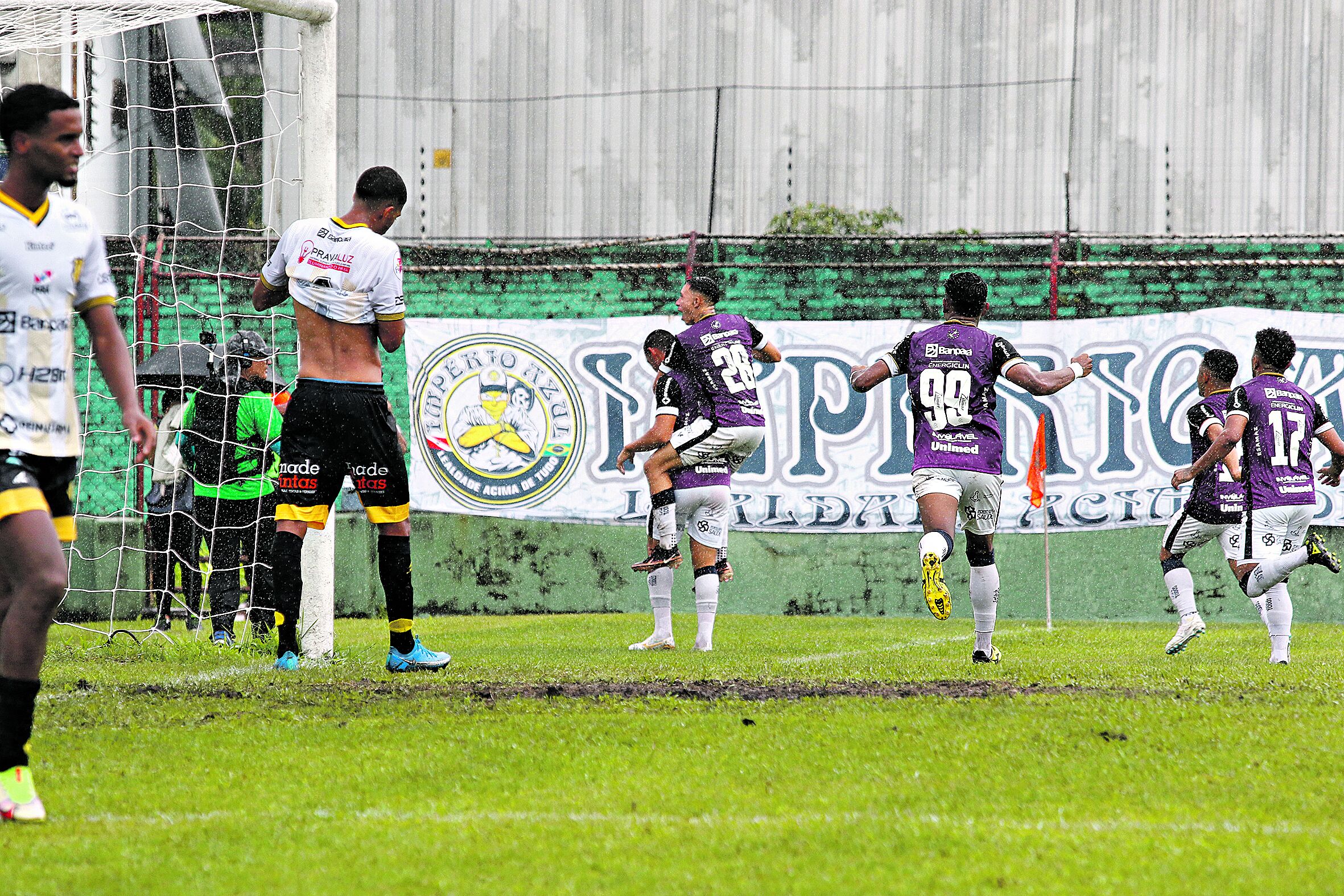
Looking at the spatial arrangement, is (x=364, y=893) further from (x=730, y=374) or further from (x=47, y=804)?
(x=730, y=374)

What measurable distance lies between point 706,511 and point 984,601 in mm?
1967

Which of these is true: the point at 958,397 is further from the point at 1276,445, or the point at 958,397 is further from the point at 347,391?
the point at 347,391

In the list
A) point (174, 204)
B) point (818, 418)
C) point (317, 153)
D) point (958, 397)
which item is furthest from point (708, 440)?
point (174, 204)

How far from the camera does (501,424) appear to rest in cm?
1334

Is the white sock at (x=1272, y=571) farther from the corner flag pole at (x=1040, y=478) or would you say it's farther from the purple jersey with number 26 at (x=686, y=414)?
the purple jersey with number 26 at (x=686, y=414)

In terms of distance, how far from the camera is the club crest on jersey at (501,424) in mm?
13289

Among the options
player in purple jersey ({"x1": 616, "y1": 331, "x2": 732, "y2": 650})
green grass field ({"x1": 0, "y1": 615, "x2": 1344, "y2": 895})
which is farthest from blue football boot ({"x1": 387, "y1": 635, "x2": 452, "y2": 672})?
player in purple jersey ({"x1": 616, "y1": 331, "x2": 732, "y2": 650})

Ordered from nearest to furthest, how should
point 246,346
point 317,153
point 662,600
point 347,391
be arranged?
point 347,391 → point 317,153 → point 662,600 → point 246,346

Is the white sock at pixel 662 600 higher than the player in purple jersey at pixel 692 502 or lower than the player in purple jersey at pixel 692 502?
lower

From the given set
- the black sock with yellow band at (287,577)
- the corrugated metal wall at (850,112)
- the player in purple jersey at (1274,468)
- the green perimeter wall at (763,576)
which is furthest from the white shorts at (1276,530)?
the corrugated metal wall at (850,112)

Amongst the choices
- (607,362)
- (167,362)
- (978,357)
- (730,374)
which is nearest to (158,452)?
(167,362)

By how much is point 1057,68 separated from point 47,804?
1628 cm

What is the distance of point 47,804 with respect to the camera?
13.5 feet

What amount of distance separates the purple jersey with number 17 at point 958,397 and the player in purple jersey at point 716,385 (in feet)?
4.52
